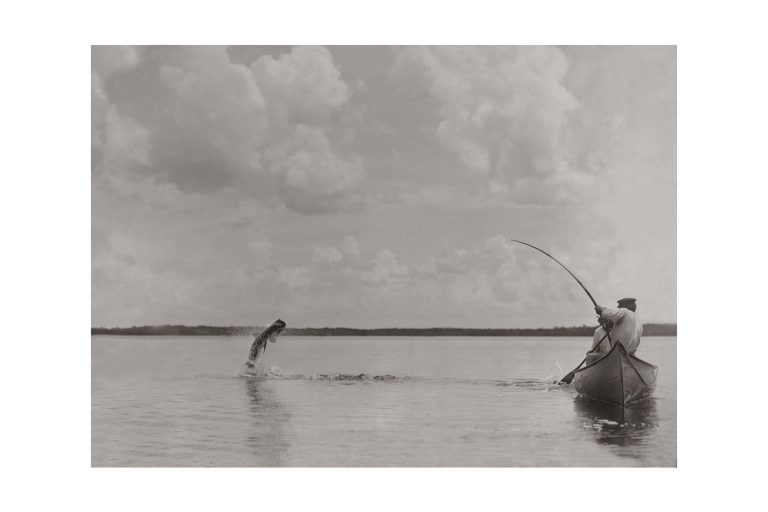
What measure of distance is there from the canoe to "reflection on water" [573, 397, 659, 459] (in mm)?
109

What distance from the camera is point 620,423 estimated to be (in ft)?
27.4

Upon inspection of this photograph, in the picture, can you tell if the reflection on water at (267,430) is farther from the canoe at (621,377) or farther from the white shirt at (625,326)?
the white shirt at (625,326)

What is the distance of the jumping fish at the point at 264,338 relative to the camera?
9.69 meters

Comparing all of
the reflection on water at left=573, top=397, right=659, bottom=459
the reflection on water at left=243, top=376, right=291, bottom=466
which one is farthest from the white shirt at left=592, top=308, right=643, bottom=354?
the reflection on water at left=243, top=376, right=291, bottom=466

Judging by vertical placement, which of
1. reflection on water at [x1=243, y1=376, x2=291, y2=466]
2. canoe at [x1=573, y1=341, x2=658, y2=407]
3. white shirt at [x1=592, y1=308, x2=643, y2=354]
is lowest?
reflection on water at [x1=243, y1=376, x2=291, y2=466]

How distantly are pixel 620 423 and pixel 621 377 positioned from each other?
58cm

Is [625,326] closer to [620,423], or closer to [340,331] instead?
[620,423]

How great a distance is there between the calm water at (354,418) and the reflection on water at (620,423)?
0.05ft

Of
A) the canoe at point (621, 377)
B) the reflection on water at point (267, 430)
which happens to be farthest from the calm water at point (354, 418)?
the canoe at point (621, 377)

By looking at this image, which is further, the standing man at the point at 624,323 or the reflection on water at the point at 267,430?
the standing man at the point at 624,323

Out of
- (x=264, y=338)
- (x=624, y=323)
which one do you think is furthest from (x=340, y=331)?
(x=624, y=323)

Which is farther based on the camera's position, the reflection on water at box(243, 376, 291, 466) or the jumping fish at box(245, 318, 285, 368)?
the jumping fish at box(245, 318, 285, 368)

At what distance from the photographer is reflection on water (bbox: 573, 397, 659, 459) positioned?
773 cm

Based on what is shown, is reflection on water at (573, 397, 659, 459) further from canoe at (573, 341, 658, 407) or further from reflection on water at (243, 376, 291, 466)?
reflection on water at (243, 376, 291, 466)
